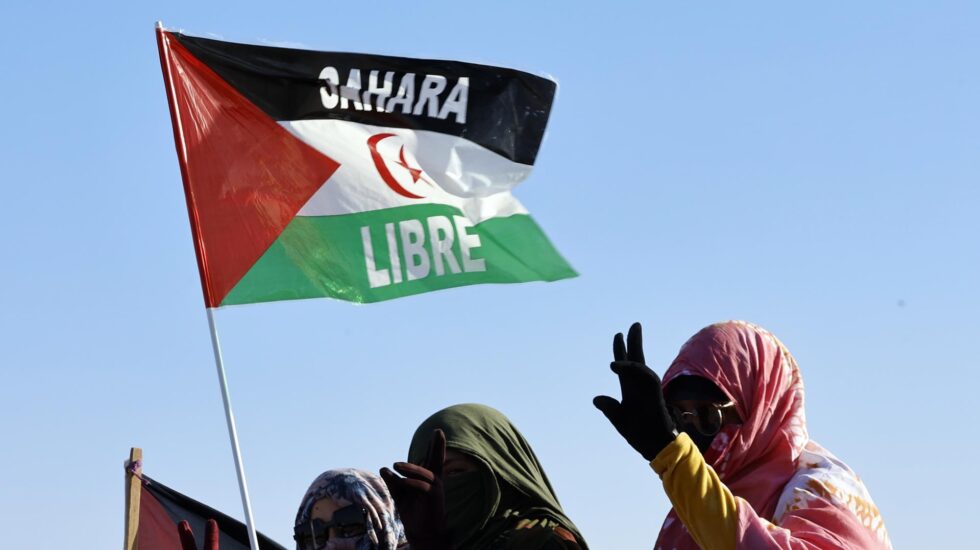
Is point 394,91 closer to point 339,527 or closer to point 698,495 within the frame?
point 339,527

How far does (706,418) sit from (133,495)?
607 cm

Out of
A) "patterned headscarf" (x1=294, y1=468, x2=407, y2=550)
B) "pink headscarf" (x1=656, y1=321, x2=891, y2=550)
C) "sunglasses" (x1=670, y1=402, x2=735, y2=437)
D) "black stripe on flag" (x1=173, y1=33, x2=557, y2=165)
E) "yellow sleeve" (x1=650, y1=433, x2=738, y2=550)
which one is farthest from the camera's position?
"black stripe on flag" (x1=173, y1=33, x2=557, y2=165)

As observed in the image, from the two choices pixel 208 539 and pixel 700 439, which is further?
pixel 208 539

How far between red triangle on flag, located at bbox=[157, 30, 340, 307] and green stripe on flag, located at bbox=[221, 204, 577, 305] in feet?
0.31

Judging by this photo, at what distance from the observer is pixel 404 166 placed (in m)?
7.21

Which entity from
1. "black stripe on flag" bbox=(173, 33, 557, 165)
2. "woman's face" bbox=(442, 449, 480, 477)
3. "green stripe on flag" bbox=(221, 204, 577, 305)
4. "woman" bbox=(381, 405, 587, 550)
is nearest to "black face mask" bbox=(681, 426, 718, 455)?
"woman" bbox=(381, 405, 587, 550)

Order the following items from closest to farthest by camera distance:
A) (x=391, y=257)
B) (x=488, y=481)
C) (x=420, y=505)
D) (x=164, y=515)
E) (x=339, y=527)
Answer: (x=420, y=505), (x=339, y=527), (x=488, y=481), (x=391, y=257), (x=164, y=515)

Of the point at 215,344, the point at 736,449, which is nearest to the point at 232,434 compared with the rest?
the point at 215,344

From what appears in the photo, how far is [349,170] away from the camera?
23.3 ft

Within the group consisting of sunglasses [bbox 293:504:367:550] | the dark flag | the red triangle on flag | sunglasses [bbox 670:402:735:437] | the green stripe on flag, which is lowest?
the dark flag

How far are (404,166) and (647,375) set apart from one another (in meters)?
3.16

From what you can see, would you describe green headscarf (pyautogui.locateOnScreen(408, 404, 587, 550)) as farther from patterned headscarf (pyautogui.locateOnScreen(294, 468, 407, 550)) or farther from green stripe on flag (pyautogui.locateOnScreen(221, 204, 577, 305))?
green stripe on flag (pyautogui.locateOnScreen(221, 204, 577, 305))

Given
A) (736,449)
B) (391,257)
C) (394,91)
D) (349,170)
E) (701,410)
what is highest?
(394,91)

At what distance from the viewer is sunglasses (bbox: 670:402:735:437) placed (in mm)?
4613
